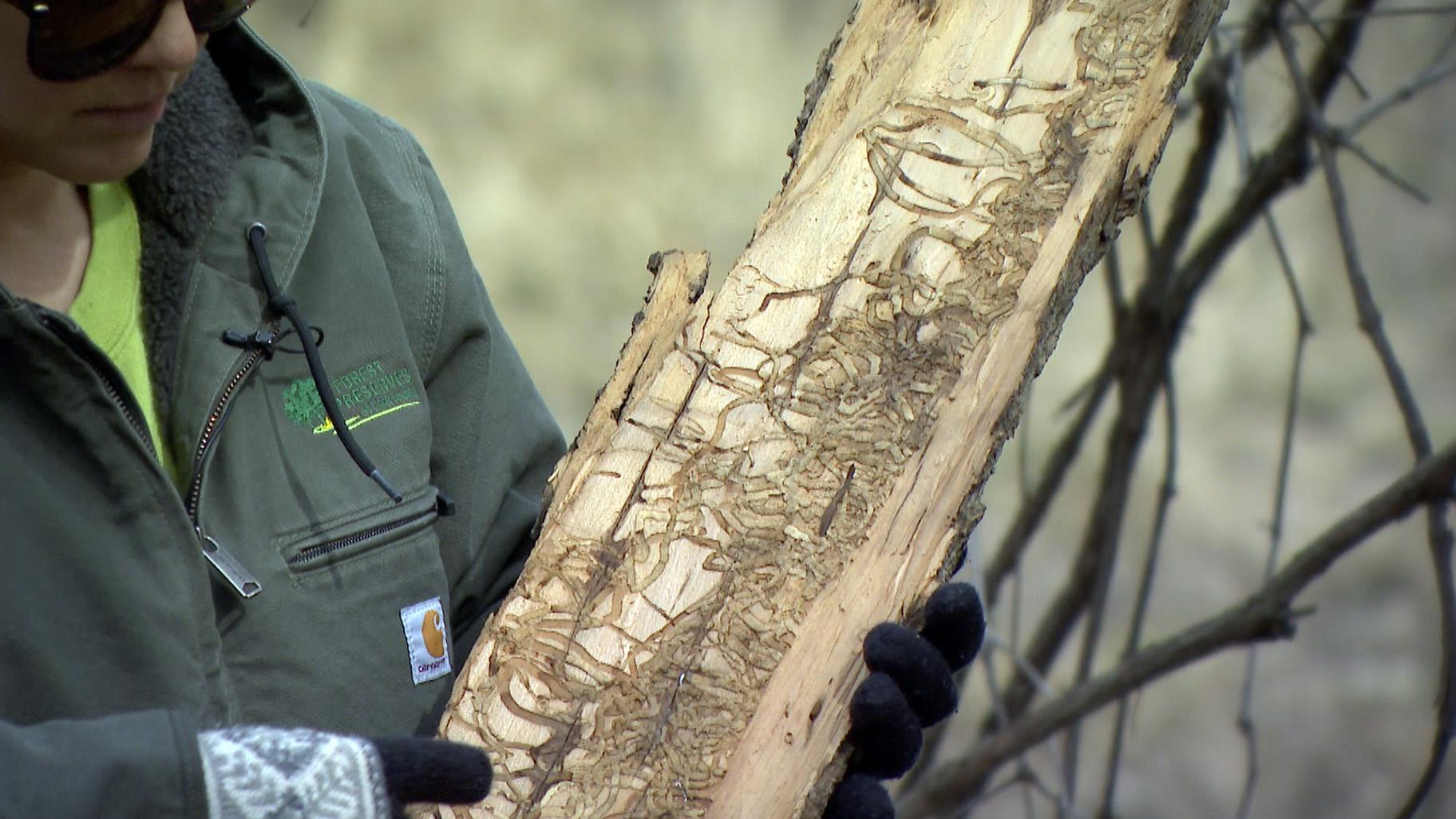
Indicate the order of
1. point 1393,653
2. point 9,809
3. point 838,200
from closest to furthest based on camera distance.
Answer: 1. point 9,809
2. point 838,200
3. point 1393,653

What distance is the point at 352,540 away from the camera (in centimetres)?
142

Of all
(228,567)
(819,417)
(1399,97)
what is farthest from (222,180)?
(1399,97)

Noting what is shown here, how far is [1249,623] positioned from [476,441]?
1.27 meters

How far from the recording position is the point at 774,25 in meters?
5.77

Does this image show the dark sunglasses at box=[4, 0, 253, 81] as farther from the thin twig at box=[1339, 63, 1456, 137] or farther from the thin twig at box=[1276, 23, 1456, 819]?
the thin twig at box=[1339, 63, 1456, 137]

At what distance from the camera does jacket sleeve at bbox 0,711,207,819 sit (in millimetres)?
991

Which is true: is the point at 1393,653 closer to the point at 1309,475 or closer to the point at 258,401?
the point at 1309,475

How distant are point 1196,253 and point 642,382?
1.44 metres

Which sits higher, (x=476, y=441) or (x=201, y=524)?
(x=476, y=441)

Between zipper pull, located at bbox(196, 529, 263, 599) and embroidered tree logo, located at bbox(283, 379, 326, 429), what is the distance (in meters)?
0.16

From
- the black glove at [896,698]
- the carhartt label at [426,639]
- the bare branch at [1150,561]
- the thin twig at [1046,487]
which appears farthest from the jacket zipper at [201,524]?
the thin twig at [1046,487]

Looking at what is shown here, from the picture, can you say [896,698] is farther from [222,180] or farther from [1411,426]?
[1411,426]

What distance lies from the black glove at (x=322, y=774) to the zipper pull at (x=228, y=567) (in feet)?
0.90

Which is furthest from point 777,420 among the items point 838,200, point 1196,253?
point 1196,253
